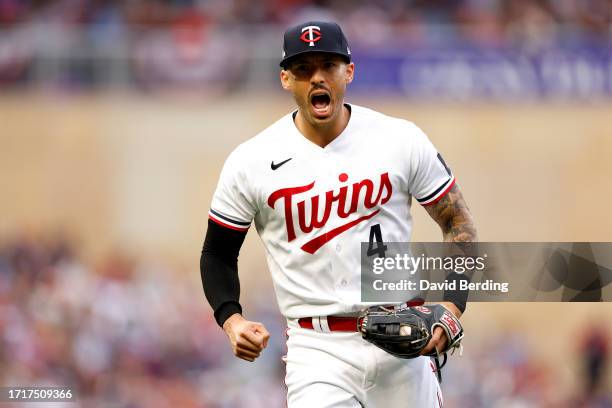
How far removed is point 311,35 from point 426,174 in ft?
2.82

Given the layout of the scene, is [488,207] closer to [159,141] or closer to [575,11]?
[575,11]

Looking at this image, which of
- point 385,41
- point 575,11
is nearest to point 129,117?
point 385,41

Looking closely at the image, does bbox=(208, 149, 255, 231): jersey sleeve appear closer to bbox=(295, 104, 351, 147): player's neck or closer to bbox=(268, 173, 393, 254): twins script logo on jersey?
bbox=(268, 173, 393, 254): twins script logo on jersey

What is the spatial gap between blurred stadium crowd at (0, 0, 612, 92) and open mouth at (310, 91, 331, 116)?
39.6ft

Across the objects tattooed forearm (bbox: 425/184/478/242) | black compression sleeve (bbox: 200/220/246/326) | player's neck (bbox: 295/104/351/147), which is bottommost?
black compression sleeve (bbox: 200/220/246/326)

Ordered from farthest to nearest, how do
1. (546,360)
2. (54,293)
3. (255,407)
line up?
(546,360)
(54,293)
(255,407)

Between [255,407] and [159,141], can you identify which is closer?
[255,407]

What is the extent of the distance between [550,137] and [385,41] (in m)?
2.94

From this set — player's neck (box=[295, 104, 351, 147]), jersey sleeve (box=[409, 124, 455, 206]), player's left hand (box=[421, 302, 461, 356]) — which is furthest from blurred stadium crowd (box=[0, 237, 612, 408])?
player's left hand (box=[421, 302, 461, 356])

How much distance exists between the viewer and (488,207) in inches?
755

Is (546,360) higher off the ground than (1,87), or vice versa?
(1,87)

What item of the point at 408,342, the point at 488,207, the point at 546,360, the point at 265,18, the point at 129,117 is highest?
the point at 265,18

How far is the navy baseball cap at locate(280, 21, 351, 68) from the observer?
19.9 feet

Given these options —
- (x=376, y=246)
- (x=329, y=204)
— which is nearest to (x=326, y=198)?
(x=329, y=204)
